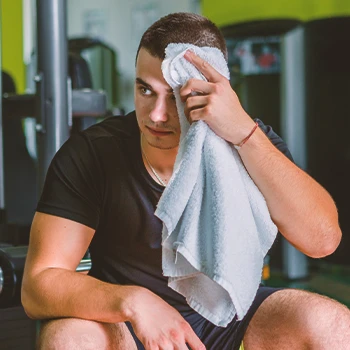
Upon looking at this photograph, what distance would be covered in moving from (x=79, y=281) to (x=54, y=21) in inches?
40.2

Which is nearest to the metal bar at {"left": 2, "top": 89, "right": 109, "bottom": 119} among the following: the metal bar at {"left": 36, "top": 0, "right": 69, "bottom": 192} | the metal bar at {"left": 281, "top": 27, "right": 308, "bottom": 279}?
the metal bar at {"left": 36, "top": 0, "right": 69, "bottom": 192}

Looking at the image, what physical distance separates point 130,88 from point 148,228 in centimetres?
409

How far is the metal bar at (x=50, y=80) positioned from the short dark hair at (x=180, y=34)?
621 mm

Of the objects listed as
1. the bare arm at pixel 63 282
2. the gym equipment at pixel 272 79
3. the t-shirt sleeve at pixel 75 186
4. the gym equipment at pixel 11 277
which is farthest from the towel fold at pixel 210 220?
the gym equipment at pixel 272 79

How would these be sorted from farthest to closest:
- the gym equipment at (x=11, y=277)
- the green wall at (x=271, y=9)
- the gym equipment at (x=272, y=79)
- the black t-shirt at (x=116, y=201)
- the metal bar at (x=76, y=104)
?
1. the green wall at (x=271, y=9)
2. the gym equipment at (x=272, y=79)
3. the metal bar at (x=76, y=104)
4. the gym equipment at (x=11, y=277)
5. the black t-shirt at (x=116, y=201)

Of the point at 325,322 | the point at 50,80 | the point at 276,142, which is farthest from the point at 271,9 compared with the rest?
the point at 325,322

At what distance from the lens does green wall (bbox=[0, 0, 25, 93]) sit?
16.8ft

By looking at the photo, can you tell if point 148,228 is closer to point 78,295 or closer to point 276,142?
point 78,295

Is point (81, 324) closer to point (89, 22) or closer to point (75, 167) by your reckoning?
point (75, 167)

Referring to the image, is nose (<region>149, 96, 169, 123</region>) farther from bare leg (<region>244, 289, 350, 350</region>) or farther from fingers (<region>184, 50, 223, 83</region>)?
bare leg (<region>244, 289, 350, 350</region>)

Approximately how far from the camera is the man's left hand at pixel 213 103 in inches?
51.4

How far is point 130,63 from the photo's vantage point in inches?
217

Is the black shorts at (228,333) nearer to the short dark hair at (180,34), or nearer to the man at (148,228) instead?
the man at (148,228)

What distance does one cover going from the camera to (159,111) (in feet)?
4.55
